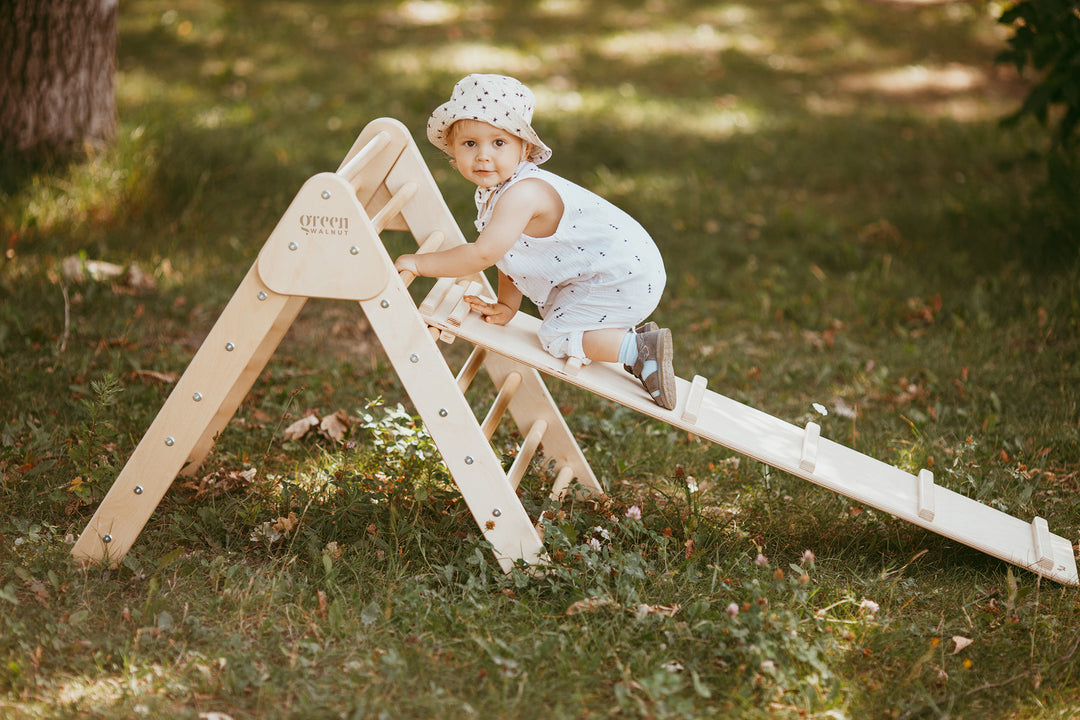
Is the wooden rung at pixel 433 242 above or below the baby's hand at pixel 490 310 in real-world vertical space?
above

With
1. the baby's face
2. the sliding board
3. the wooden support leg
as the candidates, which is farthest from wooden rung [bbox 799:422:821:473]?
the wooden support leg

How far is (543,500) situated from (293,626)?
3.15ft

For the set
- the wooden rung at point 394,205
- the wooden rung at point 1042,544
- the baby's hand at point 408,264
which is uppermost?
the wooden rung at point 394,205

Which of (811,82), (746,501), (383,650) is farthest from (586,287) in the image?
(811,82)

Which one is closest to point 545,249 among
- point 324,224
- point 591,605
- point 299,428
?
point 324,224

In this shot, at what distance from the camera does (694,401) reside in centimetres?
288

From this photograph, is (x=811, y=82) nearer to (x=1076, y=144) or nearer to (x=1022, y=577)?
(x=1076, y=144)

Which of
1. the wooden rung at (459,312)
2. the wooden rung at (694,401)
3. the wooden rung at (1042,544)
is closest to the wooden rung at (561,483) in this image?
the wooden rung at (694,401)

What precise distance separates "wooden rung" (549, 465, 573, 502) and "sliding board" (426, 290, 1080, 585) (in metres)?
0.43

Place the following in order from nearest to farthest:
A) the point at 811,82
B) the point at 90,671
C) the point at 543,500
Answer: the point at 90,671, the point at 543,500, the point at 811,82

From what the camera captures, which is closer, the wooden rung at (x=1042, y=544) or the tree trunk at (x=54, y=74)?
the wooden rung at (x=1042, y=544)

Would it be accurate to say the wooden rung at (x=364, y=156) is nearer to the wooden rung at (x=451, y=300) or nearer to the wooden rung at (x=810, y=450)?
the wooden rung at (x=451, y=300)

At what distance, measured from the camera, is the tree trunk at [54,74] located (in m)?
5.05

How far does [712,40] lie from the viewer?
1070cm
